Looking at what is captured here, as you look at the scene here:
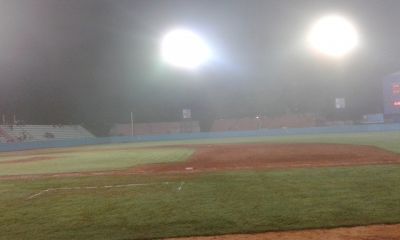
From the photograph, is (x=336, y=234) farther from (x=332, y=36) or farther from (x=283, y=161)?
(x=332, y=36)

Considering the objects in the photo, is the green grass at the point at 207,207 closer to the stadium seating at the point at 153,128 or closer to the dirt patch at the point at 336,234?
the dirt patch at the point at 336,234

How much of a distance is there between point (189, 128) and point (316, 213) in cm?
5913

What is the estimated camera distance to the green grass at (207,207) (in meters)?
8.25

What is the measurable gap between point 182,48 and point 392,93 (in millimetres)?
23620

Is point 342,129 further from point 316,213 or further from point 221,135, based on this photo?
point 316,213

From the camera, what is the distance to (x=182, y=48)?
49.4 m

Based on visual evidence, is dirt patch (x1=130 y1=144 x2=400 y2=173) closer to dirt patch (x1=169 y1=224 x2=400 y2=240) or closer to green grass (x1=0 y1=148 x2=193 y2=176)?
green grass (x1=0 y1=148 x2=193 y2=176)

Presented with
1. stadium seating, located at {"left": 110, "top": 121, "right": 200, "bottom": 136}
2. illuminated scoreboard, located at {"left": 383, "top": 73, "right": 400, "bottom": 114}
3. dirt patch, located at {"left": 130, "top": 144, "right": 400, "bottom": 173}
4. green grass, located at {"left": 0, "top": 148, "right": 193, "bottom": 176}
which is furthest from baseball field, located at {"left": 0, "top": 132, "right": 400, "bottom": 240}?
stadium seating, located at {"left": 110, "top": 121, "right": 200, "bottom": 136}

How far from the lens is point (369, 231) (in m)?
7.48

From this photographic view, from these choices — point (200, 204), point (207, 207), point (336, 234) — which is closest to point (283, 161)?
point (200, 204)

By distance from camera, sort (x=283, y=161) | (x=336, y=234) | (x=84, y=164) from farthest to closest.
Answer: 1. (x=84, y=164)
2. (x=283, y=161)
3. (x=336, y=234)

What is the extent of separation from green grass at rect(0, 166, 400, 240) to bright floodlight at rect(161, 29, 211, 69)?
113 feet

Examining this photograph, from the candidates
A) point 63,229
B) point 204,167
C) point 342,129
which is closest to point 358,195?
point 63,229

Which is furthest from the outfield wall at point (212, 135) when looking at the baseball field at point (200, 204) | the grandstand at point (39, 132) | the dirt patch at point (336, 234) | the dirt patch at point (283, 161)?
the dirt patch at point (336, 234)
